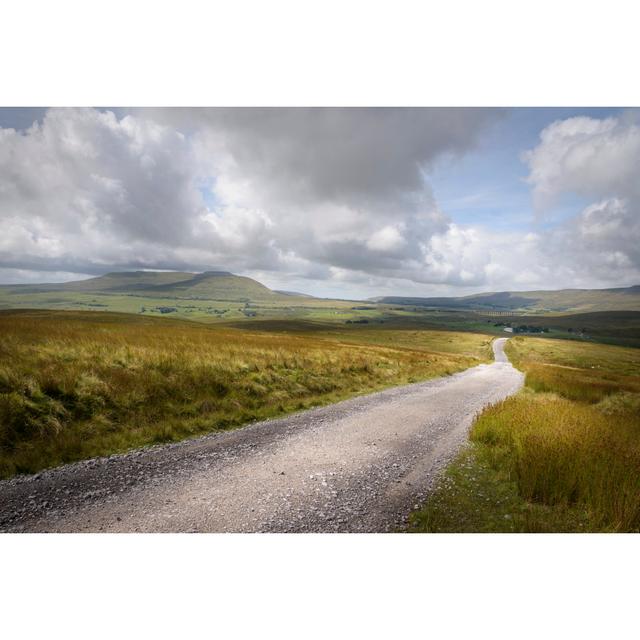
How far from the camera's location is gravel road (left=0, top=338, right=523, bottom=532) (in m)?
4.38

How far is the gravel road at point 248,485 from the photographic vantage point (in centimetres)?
438

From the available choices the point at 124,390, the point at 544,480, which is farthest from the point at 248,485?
the point at 124,390

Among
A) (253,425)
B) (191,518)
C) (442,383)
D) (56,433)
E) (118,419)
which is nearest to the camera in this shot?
(191,518)

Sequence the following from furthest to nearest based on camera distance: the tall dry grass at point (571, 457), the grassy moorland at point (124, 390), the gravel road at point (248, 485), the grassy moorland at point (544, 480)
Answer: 1. the grassy moorland at point (124, 390)
2. the tall dry grass at point (571, 457)
3. the grassy moorland at point (544, 480)
4. the gravel road at point (248, 485)

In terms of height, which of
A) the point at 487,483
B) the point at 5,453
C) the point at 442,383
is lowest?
the point at 442,383

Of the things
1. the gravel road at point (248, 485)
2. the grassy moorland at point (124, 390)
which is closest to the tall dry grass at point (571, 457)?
the gravel road at point (248, 485)

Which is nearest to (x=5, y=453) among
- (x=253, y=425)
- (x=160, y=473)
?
(x=160, y=473)

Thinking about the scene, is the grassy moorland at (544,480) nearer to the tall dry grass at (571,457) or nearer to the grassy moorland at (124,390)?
the tall dry grass at (571,457)

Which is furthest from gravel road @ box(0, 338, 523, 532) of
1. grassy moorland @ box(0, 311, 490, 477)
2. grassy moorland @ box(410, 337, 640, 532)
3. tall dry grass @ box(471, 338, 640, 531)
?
tall dry grass @ box(471, 338, 640, 531)

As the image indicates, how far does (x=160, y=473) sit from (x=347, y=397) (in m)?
8.30

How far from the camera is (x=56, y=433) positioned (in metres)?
6.49

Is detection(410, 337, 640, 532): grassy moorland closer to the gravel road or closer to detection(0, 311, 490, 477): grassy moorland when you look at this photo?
the gravel road

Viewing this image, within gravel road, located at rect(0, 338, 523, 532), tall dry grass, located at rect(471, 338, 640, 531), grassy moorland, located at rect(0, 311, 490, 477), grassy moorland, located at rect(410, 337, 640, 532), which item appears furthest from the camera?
grassy moorland, located at rect(0, 311, 490, 477)

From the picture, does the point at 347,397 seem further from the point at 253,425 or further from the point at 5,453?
the point at 5,453
